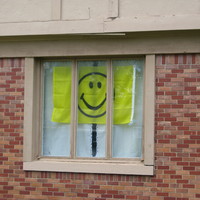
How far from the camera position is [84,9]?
18.7ft

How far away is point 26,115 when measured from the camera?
590 centimetres

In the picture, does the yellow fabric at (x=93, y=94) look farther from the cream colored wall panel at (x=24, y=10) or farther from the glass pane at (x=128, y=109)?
the cream colored wall panel at (x=24, y=10)

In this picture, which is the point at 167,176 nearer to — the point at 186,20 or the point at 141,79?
the point at 141,79

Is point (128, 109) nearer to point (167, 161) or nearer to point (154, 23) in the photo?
point (167, 161)

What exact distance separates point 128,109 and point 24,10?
243 centimetres

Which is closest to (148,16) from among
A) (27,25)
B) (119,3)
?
(119,3)

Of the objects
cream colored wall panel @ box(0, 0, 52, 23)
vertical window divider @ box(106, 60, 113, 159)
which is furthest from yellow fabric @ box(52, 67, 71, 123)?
cream colored wall panel @ box(0, 0, 52, 23)

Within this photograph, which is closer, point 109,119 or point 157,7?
point 157,7

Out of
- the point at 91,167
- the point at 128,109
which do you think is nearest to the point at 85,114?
the point at 128,109

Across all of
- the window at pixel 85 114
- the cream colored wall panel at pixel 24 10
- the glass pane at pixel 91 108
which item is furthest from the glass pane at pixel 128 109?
the cream colored wall panel at pixel 24 10

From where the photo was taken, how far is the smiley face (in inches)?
233

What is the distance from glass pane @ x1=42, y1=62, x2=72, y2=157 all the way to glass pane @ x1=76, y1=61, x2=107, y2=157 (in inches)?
8.3

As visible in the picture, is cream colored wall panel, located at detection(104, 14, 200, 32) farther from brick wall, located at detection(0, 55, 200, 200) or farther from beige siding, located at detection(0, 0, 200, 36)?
brick wall, located at detection(0, 55, 200, 200)

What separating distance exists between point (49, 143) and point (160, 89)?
2.14 m
